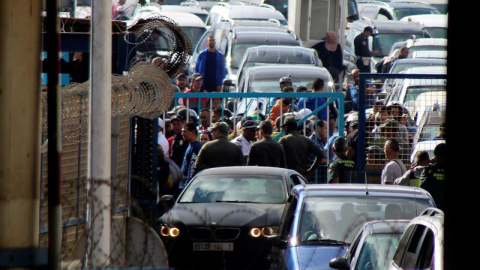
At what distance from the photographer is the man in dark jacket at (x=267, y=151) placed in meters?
16.4

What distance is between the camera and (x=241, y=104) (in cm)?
1853

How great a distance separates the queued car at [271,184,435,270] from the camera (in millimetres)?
11164

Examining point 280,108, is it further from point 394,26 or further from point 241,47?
point 394,26

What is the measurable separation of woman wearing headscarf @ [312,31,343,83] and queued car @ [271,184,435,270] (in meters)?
17.9

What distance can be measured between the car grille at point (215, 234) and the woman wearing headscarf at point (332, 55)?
16.6 m

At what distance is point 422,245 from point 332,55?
71.7 feet

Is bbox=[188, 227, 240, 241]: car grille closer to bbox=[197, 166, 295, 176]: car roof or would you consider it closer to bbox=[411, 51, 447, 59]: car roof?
bbox=[197, 166, 295, 176]: car roof

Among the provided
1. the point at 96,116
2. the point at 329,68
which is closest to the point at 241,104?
the point at 96,116

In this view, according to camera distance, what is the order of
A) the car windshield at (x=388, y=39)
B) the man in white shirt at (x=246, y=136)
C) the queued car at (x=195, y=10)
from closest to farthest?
1. the man in white shirt at (x=246, y=136)
2. the car windshield at (x=388, y=39)
3. the queued car at (x=195, y=10)

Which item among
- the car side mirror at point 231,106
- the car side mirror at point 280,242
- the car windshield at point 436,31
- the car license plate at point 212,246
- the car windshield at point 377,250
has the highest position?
the car windshield at point 436,31

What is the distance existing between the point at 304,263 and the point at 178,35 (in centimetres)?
357

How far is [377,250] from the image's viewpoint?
9.44m
